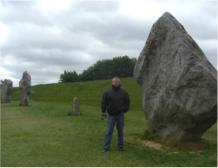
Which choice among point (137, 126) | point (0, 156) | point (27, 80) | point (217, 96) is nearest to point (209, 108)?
point (217, 96)

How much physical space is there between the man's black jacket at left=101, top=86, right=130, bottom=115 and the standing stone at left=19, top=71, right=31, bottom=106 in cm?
2443

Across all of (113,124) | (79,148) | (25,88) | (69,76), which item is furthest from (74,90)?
(113,124)

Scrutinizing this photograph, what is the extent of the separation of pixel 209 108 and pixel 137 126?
8112mm

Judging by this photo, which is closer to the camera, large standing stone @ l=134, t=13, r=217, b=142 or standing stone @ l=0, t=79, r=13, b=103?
large standing stone @ l=134, t=13, r=217, b=142

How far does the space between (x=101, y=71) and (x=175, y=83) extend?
107 m

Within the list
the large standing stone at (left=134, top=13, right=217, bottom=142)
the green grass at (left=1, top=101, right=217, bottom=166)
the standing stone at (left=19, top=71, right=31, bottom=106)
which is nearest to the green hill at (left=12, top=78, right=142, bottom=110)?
the standing stone at (left=19, top=71, right=31, bottom=106)

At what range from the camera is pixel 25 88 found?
134 feet

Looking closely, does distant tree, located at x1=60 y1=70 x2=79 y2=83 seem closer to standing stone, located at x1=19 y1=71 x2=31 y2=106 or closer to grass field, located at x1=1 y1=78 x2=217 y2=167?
standing stone, located at x1=19 y1=71 x2=31 y2=106

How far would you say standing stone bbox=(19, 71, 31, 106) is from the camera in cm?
4031

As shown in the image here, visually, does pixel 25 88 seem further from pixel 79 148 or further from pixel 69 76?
pixel 69 76

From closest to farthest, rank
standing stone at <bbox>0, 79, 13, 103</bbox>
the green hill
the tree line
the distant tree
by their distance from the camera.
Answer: standing stone at <bbox>0, 79, 13, 103</bbox>, the green hill, the tree line, the distant tree

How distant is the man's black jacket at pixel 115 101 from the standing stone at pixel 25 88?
962 inches

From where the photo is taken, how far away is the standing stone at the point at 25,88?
40.3 meters

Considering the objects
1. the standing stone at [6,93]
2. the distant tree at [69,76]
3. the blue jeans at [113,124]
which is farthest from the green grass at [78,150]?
the distant tree at [69,76]
